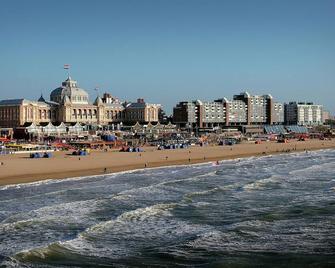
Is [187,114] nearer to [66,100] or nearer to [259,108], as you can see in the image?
[259,108]

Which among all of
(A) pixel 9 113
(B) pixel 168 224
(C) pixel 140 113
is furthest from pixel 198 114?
(B) pixel 168 224

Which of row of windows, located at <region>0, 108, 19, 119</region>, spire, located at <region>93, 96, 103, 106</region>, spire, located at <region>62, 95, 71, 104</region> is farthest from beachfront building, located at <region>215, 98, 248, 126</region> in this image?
row of windows, located at <region>0, 108, 19, 119</region>

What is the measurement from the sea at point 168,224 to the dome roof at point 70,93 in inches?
4399

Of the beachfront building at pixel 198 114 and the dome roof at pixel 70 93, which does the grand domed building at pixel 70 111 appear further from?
the beachfront building at pixel 198 114

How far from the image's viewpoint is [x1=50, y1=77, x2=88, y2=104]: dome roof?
144363 mm

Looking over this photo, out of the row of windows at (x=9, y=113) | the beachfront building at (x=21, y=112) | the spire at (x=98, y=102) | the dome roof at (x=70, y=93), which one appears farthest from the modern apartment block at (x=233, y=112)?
the row of windows at (x=9, y=113)

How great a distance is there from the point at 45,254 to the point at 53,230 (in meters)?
3.41

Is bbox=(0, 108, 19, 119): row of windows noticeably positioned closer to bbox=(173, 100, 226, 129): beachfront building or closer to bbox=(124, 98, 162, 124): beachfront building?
bbox=(124, 98, 162, 124): beachfront building

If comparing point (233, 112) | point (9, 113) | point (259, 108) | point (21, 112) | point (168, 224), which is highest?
point (259, 108)

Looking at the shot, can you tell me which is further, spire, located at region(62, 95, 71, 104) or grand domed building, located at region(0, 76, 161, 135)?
spire, located at region(62, 95, 71, 104)

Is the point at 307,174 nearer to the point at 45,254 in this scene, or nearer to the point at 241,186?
the point at 241,186

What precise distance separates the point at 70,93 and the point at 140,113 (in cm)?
2106

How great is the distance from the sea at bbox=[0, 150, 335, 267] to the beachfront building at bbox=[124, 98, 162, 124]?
117945 millimetres

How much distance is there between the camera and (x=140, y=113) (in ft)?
502
